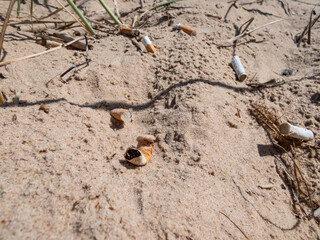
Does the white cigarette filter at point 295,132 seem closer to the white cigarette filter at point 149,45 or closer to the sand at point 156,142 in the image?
the sand at point 156,142

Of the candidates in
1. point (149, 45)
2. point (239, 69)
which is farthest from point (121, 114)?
point (239, 69)

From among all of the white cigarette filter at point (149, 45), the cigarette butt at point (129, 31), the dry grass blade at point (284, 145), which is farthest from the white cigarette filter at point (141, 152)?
the cigarette butt at point (129, 31)

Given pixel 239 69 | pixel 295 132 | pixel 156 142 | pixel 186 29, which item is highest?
pixel 186 29

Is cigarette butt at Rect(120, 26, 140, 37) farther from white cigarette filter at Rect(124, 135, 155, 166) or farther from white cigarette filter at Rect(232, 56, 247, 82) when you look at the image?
white cigarette filter at Rect(124, 135, 155, 166)

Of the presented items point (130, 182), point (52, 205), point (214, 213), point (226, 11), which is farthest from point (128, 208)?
point (226, 11)

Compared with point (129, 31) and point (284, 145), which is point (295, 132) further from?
point (129, 31)

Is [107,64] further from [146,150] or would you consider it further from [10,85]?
[146,150]
